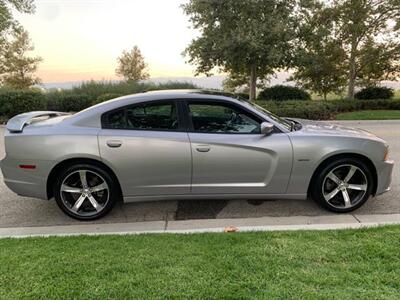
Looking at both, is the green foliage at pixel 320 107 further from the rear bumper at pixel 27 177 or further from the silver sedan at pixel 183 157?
the rear bumper at pixel 27 177

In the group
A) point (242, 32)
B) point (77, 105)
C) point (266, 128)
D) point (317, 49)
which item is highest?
point (242, 32)

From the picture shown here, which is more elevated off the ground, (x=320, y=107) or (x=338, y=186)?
(x=320, y=107)

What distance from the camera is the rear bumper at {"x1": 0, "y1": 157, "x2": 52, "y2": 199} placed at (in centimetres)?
405

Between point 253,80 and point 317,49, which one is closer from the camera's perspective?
point 317,49

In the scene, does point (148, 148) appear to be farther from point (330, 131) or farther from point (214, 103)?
point (330, 131)

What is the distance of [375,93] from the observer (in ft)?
61.1

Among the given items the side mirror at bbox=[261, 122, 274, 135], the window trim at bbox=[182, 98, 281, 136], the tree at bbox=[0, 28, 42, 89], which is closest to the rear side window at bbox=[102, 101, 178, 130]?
the window trim at bbox=[182, 98, 281, 136]

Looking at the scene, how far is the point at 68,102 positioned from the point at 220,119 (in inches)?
544

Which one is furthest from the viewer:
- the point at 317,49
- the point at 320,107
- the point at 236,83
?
the point at 236,83

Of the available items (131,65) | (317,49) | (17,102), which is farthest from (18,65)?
(317,49)

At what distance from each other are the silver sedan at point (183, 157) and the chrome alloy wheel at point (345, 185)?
0.01 meters

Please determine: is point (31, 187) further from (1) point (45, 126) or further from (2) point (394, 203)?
(2) point (394, 203)

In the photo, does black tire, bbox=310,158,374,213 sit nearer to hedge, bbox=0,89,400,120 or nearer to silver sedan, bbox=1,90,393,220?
silver sedan, bbox=1,90,393,220

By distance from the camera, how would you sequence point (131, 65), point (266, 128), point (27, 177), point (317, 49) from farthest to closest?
point (131, 65)
point (317, 49)
point (27, 177)
point (266, 128)
